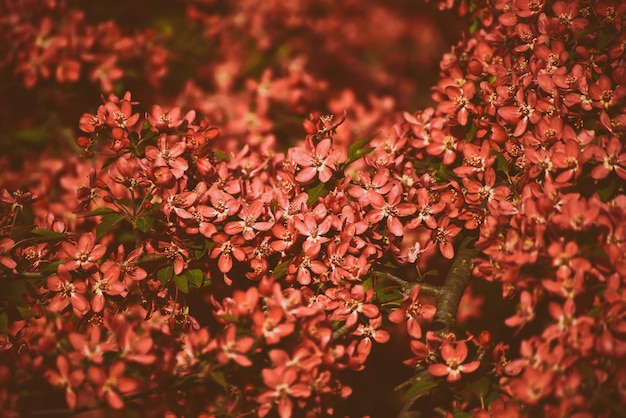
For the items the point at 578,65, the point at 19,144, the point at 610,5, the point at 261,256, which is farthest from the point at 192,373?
the point at 19,144

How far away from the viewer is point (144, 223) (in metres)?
1.82

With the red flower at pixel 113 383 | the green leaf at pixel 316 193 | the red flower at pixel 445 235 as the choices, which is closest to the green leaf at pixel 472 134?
the red flower at pixel 445 235

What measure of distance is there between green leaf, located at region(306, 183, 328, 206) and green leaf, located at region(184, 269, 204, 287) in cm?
49

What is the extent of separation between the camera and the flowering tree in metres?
1.51

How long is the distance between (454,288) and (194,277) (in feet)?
3.23

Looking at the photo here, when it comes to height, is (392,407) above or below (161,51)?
below

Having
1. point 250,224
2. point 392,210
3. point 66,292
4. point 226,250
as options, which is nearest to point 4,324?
point 66,292

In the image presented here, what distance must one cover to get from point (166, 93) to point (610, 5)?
288cm

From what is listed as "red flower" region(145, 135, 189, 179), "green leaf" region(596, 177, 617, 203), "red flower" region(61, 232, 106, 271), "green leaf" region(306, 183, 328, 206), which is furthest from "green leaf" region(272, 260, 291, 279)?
"green leaf" region(596, 177, 617, 203)

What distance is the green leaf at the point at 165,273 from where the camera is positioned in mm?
1825

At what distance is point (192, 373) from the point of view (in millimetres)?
1557

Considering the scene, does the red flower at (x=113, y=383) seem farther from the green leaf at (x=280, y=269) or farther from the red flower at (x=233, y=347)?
the green leaf at (x=280, y=269)

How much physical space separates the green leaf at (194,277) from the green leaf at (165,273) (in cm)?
6

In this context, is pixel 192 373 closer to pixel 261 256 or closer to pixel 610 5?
pixel 261 256
